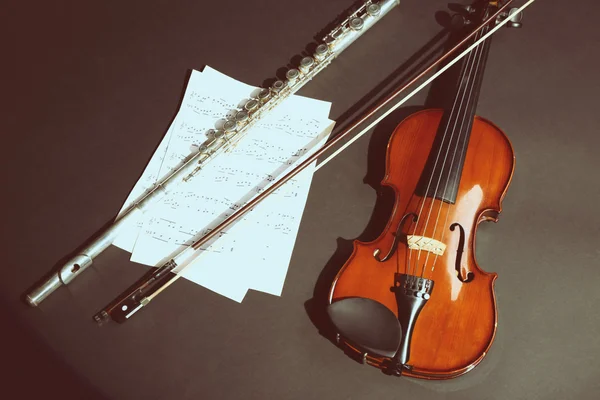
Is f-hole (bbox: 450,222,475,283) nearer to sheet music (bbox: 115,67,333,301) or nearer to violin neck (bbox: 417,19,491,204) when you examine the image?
violin neck (bbox: 417,19,491,204)

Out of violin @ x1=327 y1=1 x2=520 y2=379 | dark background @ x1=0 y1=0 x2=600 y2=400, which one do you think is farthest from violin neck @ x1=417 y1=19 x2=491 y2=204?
dark background @ x1=0 y1=0 x2=600 y2=400

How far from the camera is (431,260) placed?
39.0 inches

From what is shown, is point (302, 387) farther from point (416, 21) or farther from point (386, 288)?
point (416, 21)

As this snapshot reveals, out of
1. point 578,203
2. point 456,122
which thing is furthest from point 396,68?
point 578,203

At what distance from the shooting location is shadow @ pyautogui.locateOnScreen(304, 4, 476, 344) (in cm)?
110

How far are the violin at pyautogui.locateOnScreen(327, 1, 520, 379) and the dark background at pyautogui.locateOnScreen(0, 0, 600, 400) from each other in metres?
0.12

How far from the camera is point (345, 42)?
130 cm

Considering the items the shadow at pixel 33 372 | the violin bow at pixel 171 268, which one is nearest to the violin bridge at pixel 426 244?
the violin bow at pixel 171 268

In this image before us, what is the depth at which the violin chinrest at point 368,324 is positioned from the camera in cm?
93

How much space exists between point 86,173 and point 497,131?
3.28ft

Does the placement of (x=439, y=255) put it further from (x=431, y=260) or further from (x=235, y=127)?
(x=235, y=127)

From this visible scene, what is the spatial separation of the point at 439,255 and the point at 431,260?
0.02 meters

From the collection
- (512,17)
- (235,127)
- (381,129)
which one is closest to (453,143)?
(381,129)

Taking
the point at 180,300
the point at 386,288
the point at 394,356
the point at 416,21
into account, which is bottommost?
the point at 180,300
